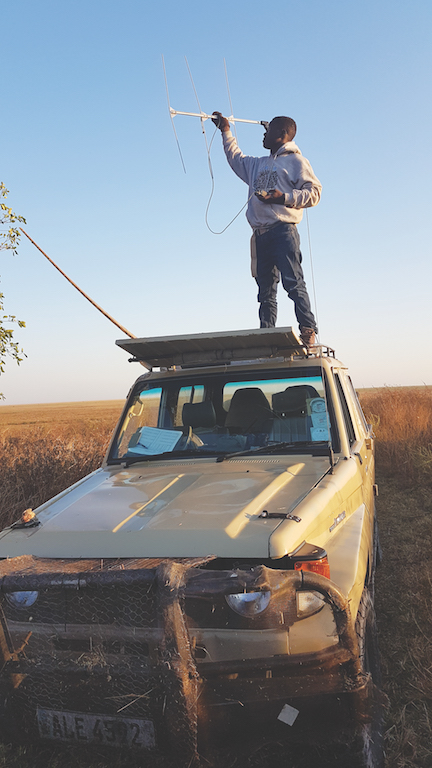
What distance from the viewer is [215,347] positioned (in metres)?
4.15

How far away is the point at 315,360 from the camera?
4172 mm

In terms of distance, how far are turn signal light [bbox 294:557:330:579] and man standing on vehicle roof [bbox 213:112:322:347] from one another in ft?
9.57

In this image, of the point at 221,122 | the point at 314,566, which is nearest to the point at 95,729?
the point at 314,566

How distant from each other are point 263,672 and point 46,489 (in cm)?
548

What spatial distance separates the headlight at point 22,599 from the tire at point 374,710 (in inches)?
53.3

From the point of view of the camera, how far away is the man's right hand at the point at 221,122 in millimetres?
5664

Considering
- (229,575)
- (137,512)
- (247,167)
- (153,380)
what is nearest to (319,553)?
(229,575)

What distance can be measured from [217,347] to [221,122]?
2869 millimetres

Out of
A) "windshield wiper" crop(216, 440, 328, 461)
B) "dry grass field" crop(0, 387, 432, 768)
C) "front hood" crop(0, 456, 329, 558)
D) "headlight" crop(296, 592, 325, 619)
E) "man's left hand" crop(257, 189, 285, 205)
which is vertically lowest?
"dry grass field" crop(0, 387, 432, 768)

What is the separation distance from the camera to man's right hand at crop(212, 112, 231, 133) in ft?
18.6

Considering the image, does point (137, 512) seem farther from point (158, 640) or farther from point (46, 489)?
point (46, 489)

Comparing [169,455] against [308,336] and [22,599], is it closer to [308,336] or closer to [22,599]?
[308,336]

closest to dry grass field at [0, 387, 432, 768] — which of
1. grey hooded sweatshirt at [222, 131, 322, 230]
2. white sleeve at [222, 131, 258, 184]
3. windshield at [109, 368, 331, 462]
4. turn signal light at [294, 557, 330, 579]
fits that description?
turn signal light at [294, 557, 330, 579]

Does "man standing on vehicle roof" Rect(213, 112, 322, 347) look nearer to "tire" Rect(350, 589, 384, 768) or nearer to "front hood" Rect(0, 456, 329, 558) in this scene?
"front hood" Rect(0, 456, 329, 558)
